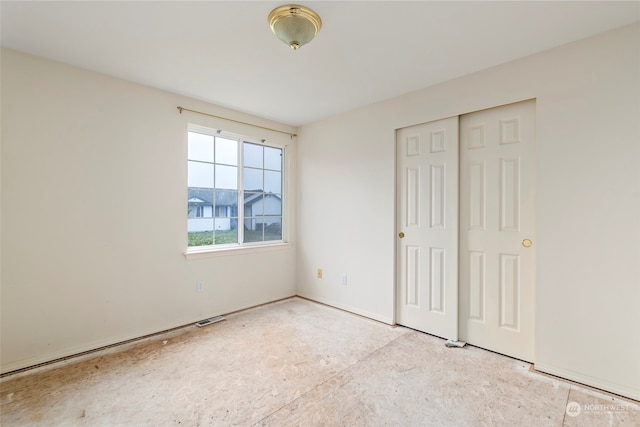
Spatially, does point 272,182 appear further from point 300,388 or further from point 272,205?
point 300,388

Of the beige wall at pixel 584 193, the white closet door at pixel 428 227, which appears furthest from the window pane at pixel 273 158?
the beige wall at pixel 584 193

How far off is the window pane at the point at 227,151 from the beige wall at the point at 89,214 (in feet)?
0.84

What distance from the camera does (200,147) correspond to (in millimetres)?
3271

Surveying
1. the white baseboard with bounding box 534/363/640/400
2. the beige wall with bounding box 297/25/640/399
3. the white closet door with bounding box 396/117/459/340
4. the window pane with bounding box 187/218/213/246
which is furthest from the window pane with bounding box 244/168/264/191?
the white baseboard with bounding box 534/363/640/400

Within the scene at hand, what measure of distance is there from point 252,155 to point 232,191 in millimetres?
541

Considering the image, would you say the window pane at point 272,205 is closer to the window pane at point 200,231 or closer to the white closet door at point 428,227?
the window pane at point 200,231

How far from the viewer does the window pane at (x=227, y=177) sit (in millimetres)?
3418

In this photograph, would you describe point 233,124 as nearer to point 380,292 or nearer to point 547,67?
point 380,292

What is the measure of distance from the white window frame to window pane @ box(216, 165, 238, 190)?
0.20ft

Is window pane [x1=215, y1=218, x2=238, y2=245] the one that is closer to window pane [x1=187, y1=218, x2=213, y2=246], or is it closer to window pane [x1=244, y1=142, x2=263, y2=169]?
window pane [x1=187, y1=218, x2=213, y2=246]

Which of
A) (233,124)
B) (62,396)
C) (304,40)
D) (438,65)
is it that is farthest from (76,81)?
(438,65)

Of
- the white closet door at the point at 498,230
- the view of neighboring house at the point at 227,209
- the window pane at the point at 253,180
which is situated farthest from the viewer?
the window pane at the point at 253,180

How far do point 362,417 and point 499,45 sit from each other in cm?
259

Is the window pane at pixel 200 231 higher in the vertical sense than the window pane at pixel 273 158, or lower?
lower
